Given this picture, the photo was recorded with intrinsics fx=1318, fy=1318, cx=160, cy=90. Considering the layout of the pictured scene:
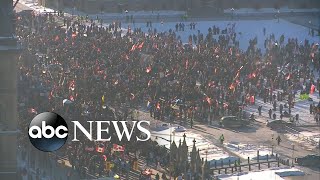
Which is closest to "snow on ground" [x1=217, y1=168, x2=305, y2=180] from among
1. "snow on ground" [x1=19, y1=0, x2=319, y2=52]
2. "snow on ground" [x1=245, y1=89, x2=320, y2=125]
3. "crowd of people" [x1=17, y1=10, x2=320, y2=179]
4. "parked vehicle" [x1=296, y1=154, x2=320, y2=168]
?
"parked vehicle" [x1=296, y1=154, x2=320, y2=168]

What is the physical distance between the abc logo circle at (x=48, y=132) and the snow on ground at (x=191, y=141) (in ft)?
36.4

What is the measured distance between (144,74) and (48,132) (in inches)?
1082

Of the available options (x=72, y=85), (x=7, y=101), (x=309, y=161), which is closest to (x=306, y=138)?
Answer: (x=309, y=161)

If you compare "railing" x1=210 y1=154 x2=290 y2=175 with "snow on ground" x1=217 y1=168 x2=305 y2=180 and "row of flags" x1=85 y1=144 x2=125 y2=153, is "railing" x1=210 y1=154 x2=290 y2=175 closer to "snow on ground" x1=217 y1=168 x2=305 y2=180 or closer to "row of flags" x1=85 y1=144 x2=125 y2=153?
"snow on ground" x1=217 y1=168 x2=305 y2=180

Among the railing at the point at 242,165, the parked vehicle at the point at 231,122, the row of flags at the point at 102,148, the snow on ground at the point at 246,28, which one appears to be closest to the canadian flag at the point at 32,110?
the row of flags at the point at 102,148

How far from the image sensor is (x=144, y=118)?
5628 centimetres

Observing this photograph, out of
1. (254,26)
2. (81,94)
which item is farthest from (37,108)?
(254,26)

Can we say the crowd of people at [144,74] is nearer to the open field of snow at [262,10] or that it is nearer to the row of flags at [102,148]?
the row of flags at [102,148]

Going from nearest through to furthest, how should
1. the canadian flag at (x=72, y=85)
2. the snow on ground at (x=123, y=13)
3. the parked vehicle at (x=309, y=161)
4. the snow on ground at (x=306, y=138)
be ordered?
the parked vehicle at (x=309, y=161), the snow on ground at (x=306, y=138), the canadian flag at (x=72, y=85), the snow on ground at (x=123, y=13)

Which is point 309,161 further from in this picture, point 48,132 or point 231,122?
point 48,132

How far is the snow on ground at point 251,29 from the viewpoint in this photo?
263 feet

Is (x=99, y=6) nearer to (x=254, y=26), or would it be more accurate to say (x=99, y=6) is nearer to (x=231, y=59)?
(x=254, y=26)

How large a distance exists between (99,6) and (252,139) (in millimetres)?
37998

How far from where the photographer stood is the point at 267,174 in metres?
46.6
